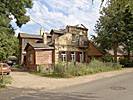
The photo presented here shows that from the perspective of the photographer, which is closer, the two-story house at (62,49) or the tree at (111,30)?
the two-story house at (62,49)

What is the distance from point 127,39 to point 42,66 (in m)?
16.4

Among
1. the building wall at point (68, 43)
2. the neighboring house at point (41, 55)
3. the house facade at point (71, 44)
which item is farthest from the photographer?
the house facade at point (71, 44)

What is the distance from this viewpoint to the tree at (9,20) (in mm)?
16828

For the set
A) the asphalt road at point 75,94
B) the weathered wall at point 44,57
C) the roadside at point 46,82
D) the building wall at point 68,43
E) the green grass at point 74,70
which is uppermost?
the building wall at point 68,43

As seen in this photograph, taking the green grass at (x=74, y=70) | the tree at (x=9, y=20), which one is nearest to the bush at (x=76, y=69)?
the green grass at (x=74, y=70)

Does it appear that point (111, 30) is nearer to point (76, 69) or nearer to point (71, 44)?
point (71, 44)

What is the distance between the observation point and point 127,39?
25.1 m

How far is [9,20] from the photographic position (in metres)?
18.6

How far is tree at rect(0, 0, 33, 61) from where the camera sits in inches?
663

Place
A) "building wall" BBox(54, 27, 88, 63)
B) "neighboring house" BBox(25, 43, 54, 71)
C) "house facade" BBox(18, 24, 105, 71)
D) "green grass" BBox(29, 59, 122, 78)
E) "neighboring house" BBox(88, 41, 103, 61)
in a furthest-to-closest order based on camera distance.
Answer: "neighboring house" BBox(88, 41, 103, 61), "building wall" BBox(54, 27, 88, 63), "house facade" BBox(18, 24, 105, 71), "neighboring house" BBox(25, 43, 54, 71), "green grass" BBox(29, 59, 122, 78)

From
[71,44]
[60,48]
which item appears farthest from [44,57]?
[71,44]

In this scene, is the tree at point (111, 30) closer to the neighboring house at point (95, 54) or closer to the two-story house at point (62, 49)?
the two-story house at point (62, 49)

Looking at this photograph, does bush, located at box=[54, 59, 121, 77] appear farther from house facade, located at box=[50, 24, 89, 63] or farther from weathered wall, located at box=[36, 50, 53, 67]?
house facade, located at box=[50, 24, 89, 63]

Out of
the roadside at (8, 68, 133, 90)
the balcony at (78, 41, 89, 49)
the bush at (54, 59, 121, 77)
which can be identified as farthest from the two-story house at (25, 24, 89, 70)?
the roadside at (8, 68, 133, 90)
